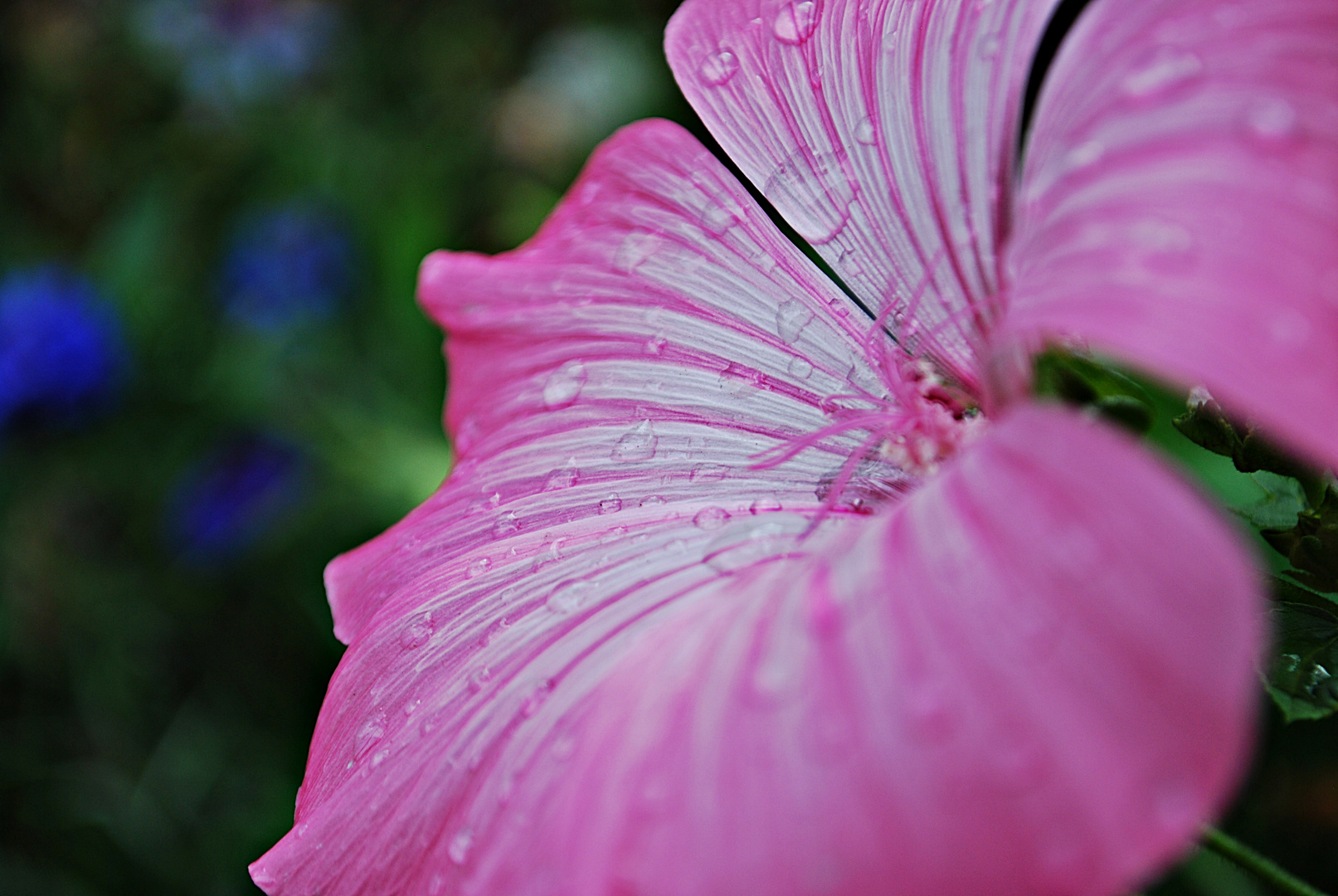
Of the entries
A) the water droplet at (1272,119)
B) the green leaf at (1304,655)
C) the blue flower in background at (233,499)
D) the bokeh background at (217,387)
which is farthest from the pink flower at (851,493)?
the blue flower in background at (233,499)

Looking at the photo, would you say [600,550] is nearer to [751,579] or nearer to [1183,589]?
[751,579]

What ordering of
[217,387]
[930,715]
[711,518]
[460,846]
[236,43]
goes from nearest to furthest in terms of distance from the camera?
[930,715]
[460,846]
[711,518]
[217,387]
[236,43]

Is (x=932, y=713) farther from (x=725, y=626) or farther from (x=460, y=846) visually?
(x=460, y=846)

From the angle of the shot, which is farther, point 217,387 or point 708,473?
point 217,387

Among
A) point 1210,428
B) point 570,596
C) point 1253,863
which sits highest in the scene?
point 570,596

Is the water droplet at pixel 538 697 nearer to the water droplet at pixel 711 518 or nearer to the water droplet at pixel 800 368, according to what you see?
the water droplet at pixel 711 518

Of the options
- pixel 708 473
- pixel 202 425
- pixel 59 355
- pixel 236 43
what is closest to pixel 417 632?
pixel 708 473

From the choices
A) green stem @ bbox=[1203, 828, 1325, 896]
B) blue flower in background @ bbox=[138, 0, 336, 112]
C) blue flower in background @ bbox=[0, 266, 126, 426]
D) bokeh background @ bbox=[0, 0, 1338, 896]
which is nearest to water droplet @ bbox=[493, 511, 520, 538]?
green stem @ bbox=[1203, 828, 1325, 896]
